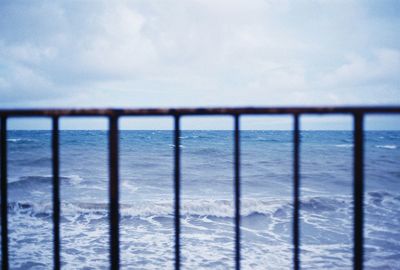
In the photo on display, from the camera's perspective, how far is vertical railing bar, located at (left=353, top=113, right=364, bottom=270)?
1.49 meters

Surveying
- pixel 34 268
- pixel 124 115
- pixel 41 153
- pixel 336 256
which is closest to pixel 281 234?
pixel 336 256

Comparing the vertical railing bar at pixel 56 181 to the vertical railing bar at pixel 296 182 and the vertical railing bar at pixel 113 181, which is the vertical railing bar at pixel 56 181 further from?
the vertical railing bar at pixel 296 182

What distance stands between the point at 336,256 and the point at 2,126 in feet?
21.1

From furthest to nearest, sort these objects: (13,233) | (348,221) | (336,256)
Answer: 1. (348,221)
2. (13,233)
3. (336,256)

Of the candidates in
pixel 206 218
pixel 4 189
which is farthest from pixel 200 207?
pixel 4 189

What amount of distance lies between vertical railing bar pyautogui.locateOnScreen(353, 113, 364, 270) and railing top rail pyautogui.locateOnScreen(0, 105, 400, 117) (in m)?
0.09

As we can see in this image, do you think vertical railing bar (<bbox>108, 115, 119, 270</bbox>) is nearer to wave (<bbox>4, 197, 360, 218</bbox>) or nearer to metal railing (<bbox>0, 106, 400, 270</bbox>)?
metal railing (<bbox>0, 106, 400, 270</bbox>)

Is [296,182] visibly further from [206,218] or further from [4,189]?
[206,218]

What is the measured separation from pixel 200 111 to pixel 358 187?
0.94 metres

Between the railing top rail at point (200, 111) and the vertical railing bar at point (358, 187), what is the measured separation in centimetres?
9

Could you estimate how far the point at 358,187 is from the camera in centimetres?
152

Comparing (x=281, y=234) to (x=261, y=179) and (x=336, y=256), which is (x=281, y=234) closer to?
(x=336, y=256)

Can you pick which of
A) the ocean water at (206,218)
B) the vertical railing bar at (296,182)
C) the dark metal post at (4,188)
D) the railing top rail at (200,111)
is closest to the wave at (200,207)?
the ocean water at (206,218)

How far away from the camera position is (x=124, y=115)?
5.31 ft
